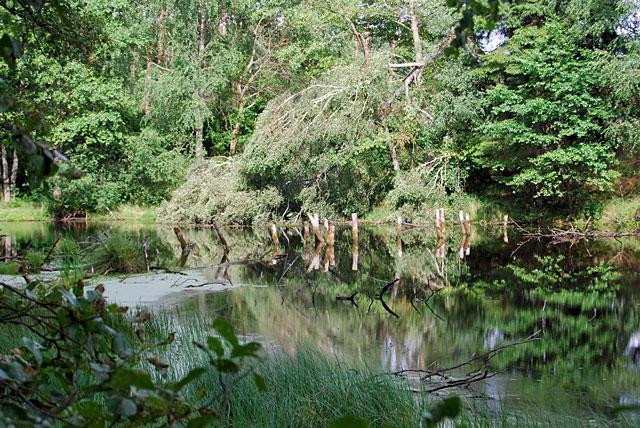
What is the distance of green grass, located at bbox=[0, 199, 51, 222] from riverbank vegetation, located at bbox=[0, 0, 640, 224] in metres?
0.72

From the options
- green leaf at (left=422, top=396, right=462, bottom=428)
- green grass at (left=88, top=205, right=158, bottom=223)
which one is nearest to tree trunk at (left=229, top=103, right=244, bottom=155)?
green grass at (left=88, top=205, right=158, bottom=223)

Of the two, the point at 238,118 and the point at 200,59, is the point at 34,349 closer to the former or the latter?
the point at 200,59

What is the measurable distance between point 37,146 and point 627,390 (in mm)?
5767

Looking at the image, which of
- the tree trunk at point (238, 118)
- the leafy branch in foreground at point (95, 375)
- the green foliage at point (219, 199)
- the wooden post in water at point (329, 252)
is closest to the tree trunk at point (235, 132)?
the tree trunk at point (238, 118)

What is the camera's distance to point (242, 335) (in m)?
7.18

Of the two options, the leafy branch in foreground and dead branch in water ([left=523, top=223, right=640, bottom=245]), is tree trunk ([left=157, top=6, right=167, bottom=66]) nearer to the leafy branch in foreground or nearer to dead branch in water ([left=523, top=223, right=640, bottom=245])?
dead branch in water ([left=523, top=223, right=640, bottom=245])

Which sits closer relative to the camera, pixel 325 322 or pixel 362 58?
pixel 325 322

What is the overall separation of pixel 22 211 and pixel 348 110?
14506mm

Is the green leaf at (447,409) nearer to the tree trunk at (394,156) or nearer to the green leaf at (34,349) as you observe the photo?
the green leaf at (34,349)

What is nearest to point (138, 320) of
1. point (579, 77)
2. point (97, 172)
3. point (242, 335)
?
point (242, 335)

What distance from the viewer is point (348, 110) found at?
21.2 meters

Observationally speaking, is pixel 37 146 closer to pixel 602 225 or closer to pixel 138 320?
pixel 138 320

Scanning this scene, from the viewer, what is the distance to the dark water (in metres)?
6.02

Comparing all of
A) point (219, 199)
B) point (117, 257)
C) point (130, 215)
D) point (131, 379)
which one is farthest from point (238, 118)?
point (131, 379)
